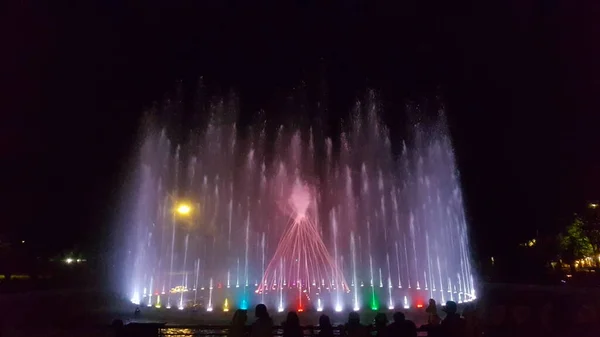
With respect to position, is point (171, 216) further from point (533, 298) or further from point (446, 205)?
point (533, 298)

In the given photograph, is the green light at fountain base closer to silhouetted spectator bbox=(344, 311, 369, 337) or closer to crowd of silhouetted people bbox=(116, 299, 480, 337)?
crowd of silhouetted people bbox=(116, 299, 480, 337)

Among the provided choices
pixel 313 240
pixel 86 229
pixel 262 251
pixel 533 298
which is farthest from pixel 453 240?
pixel 86 229

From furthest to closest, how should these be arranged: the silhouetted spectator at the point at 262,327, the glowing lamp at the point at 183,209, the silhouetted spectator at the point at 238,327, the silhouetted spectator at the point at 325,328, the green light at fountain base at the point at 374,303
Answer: the glowing lamp at the point at 183,209 → the green light at fountain base at the point at 374,303 → the silhouetted spectator at the point at 238,327 → the silhouetted spectator at the point at 262,327 → the silhouetted spectator at the point at 325,328

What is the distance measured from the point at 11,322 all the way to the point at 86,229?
21691 mm

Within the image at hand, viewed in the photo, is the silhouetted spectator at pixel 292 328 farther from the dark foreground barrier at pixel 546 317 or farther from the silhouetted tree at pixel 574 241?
the silhouetted tree at pixel 574 241

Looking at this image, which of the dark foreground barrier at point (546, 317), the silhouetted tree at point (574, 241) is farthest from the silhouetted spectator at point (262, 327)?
the silhouetted tree at point (574, 241)

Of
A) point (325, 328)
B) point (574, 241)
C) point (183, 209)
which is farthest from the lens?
point (574, 241)

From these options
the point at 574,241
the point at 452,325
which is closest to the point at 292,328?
the point at 452,325

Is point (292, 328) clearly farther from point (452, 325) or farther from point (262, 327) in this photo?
point (452, 325)

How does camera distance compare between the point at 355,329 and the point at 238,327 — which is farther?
the point at 238,327

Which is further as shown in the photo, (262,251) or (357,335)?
(262,251)

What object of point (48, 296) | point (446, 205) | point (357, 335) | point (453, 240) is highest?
point (446, 205)

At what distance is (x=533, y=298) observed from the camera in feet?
58.7

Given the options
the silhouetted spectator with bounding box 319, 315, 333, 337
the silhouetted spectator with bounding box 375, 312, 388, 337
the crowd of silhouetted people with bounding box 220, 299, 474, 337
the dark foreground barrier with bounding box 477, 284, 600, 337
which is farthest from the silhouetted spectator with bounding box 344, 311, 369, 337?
the dark foreground barrier with bounding box 477, 284, 600, 337
